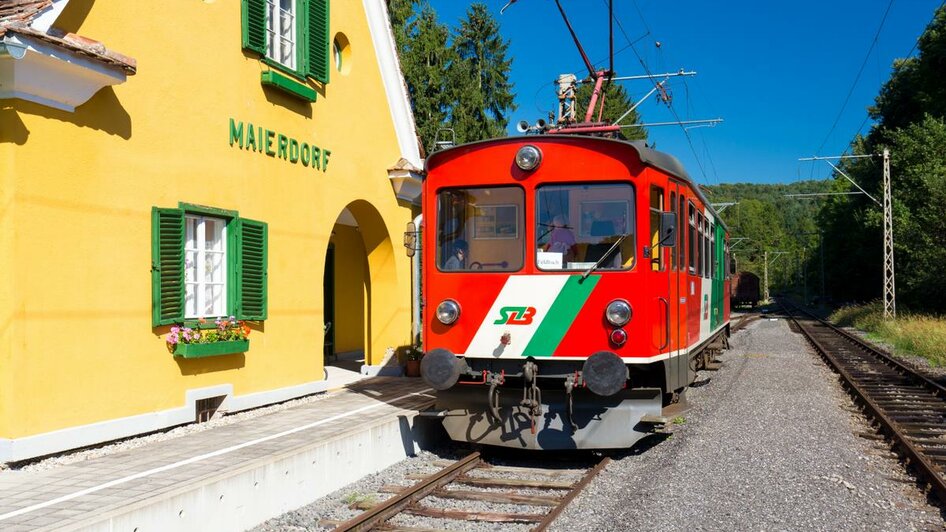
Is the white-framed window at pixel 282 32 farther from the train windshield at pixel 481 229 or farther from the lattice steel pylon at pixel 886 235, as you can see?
the lattice steel pylon at pixel 886 235

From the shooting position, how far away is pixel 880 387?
1375 centimetres

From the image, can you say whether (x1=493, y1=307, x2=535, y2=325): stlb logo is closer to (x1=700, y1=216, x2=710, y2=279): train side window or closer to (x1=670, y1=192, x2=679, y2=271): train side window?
(x1=670, y1=192, x2=679, y2=271): train side window

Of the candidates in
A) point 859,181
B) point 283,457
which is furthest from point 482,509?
point 859,181

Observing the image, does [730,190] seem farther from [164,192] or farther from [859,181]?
[164,192]

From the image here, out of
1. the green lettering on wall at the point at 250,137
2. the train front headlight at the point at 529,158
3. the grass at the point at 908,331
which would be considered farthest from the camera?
the grass at the point at 908,331

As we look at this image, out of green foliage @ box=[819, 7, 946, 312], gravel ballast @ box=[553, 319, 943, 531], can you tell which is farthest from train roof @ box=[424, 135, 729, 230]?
green foliage @ box=[819, 7, 946, 312]

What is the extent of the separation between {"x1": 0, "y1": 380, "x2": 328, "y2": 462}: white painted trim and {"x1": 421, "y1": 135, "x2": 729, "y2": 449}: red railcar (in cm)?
243

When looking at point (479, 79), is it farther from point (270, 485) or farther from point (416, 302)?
point (270, 485)

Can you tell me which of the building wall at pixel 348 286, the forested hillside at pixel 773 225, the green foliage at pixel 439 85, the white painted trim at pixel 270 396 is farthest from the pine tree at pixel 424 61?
the forested hillside at pixel 773 225

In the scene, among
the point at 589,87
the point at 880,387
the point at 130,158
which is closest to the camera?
the point at 130,158

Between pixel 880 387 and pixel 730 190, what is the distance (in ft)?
Result: 400

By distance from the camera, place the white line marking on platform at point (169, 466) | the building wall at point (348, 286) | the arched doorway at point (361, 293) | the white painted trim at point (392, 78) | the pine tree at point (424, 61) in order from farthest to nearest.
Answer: the pine tree at point (424, 61) → the building wall at point (348, 286) → the arched doorway at point (361, 293) → the white painted trim at point (392, 78) → the white line marking on platform at point (169, 466)

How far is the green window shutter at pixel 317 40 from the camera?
34.4 feet

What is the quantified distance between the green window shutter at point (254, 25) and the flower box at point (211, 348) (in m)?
3.32
